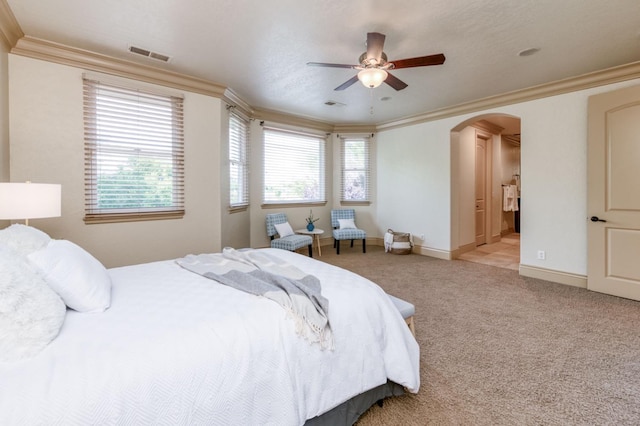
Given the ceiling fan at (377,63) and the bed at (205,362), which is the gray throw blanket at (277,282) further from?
the ceiling fan at (377,63)

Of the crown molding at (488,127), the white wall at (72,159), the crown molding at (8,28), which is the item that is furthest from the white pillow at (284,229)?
the crown molding at (488,127)

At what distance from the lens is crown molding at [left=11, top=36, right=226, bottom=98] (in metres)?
2.77

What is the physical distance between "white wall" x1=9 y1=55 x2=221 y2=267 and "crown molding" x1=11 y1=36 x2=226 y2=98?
0.07m

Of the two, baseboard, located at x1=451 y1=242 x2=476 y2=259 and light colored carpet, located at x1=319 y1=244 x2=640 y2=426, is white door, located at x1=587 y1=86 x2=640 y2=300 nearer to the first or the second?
light colored carpet, located at x1=319 y1=244 x2=640 y2=426

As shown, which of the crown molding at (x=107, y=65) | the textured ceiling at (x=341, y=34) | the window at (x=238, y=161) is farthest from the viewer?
the window at (x=238, y=161)

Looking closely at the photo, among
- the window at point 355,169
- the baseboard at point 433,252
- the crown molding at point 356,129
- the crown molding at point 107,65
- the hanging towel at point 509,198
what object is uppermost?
the crown molding at point 356,129

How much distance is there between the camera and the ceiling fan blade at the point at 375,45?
2.49 metres

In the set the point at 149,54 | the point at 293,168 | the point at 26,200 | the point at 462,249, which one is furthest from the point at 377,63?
the point at 462,249

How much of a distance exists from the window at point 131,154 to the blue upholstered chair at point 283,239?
1.66 m

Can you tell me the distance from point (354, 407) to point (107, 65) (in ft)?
12.8

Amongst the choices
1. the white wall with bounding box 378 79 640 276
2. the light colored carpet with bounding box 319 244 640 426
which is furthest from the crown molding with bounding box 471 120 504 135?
the light colored carpet with bounding box 319 244 640 426

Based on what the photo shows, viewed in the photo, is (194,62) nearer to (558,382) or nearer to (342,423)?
(342,423)

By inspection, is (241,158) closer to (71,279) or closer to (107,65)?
(107,65)

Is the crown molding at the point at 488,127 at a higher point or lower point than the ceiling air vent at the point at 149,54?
higher
